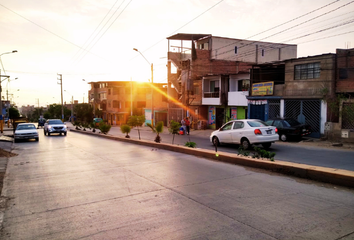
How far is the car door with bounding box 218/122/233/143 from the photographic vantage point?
1555 cm

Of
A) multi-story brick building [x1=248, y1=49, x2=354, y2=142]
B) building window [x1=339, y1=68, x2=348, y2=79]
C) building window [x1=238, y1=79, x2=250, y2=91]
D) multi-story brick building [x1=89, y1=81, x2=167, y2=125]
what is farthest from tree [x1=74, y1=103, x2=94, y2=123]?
building window [x1=339, y1=68, x2=348, y2=79]

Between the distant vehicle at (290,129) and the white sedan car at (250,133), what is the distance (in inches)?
178

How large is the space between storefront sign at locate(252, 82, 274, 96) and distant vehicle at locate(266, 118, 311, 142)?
18.8 ft

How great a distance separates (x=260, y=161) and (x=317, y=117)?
15.3 metres

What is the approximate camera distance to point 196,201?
545cm

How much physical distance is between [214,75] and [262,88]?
8381 mm

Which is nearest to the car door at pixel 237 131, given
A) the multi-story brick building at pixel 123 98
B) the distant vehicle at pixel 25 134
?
the distant vehicle at pixel 25 134

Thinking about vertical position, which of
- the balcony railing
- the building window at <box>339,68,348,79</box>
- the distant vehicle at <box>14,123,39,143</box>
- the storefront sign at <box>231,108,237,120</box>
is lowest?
the distant vehicle at <box>14,123,39,143</box>

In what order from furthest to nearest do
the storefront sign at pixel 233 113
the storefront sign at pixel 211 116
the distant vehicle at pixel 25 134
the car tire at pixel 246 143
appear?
the storefront sign at pixel 211 116, the storefront sign at pixel 233 113, the distant vehicle at pixel 25 134, the car tire at pixel 246 143

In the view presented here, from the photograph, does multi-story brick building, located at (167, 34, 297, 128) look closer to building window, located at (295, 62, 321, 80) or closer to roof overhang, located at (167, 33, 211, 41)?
roof overhang, located at (167, 33, 211, 41)

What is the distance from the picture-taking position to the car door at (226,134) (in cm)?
1555

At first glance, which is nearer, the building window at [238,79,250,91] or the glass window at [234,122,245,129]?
the glass window at [234,122,245,129]

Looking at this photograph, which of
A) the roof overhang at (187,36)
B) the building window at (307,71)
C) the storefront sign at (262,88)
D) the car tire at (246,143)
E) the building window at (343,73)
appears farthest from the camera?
the roof overhang at (187,36)

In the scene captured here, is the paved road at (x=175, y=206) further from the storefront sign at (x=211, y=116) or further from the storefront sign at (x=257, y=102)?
the storefront sign at (x=211, y=116)
